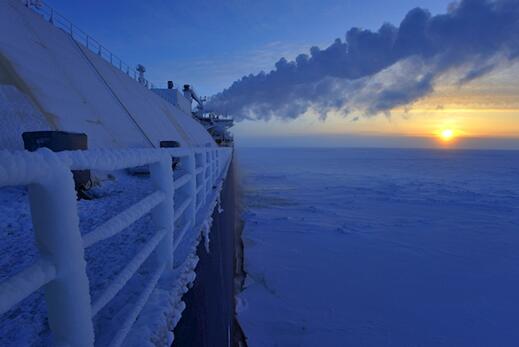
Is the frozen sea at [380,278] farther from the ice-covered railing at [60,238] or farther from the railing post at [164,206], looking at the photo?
the ice-covered railing at [60,238]

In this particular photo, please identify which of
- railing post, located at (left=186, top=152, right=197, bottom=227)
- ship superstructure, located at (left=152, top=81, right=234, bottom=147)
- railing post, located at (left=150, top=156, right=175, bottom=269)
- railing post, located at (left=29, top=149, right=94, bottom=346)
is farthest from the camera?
ship superstructure, located at (left=152, top=81, right=234, bottom=147)

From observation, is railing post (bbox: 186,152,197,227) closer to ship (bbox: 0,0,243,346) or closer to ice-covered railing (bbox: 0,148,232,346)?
ship (bbox: 0,0,243,346)

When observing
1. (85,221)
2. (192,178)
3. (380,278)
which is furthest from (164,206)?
(380,278)

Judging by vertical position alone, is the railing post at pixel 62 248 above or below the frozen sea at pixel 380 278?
above

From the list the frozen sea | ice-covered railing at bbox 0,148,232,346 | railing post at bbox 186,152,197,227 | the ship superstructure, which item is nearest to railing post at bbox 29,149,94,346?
ice-covered railing at bbox 0,148,232,346

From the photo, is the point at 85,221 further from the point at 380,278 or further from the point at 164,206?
the point at 380,278

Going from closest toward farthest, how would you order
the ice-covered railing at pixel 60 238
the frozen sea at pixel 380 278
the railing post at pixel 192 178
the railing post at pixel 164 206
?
the ice-covered railing at pixel 60 238
the railing post at pixel 164 206
the railing post at pixel 192 178
the frozen sea at pixel 380 278

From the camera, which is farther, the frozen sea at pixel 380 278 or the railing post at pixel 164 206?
the frozen sea at pixel 380 278

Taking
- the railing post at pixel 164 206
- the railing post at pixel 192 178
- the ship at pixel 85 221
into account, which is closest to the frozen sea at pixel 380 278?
the ship at pixel 85 221
